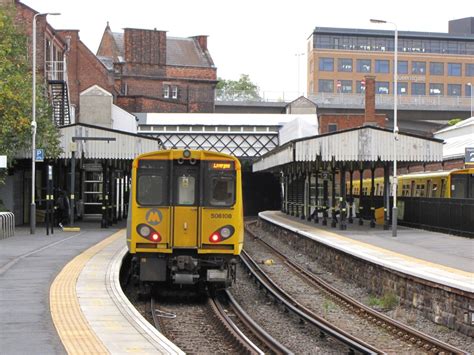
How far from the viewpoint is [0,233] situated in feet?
82.2

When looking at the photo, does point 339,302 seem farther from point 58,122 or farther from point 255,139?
point 255,139

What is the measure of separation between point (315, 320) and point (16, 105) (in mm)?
18472

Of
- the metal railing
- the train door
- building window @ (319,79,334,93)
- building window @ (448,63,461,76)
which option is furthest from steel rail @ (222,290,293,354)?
building window @ (448,63,461,76)

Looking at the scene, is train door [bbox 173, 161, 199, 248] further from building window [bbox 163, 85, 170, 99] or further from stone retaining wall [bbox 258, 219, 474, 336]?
building window [bbox 163, 85, 170, 99]

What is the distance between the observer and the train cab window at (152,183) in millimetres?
15125

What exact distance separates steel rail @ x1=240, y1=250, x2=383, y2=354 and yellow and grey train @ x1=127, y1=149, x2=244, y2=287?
161 centimetres

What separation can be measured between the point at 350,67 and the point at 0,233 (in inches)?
3009

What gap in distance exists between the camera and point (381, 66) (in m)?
97.2

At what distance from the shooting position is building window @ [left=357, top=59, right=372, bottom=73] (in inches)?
3794

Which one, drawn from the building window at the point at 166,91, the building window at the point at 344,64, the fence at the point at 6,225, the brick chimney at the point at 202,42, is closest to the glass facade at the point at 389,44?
the building window at the point at 344,64

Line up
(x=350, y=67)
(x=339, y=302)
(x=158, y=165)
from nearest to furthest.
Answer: (x=158, y=165)
(x=339, y=302)
(x=350, y=67)

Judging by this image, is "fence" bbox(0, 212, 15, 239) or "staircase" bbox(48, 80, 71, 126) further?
"staircase" bbox(48, 80, 71, 126)

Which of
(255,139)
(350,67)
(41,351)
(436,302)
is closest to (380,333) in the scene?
(436,302)

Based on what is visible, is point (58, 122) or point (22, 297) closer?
point (22, 297)
